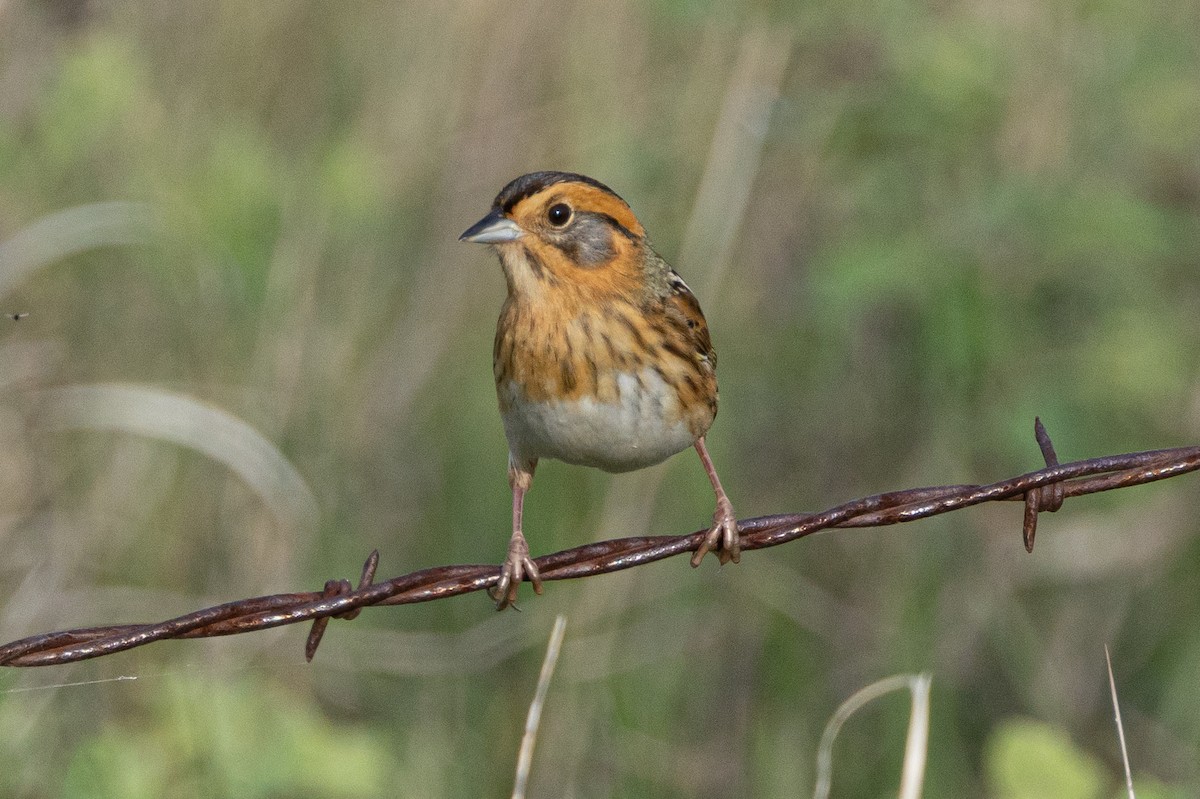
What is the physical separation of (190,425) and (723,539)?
2240 mm

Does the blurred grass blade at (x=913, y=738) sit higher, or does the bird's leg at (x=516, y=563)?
the bird's leg at (x=516, y=563)

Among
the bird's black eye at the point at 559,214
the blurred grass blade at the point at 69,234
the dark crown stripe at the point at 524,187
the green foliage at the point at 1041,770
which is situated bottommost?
the green foliage at the point at 1041,770

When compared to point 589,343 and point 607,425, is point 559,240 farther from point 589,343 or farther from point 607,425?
point 607,425

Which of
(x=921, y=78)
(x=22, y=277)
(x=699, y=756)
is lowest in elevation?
(x=699, y=756)

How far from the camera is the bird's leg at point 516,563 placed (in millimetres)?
3350

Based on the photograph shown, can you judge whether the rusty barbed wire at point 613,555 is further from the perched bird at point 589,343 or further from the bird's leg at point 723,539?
the perched bird at point 589,343

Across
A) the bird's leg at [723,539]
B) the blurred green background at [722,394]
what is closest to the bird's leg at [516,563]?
the bird's leg at [723,539]

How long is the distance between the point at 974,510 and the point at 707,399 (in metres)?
2.26

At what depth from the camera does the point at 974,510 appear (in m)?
5.97

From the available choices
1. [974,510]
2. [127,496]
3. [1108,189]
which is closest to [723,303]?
[974,510]

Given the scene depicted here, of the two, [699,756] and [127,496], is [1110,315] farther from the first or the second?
[127,496]

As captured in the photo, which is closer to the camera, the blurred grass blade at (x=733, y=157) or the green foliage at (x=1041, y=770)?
the green foliage at (x=1041, y=770)

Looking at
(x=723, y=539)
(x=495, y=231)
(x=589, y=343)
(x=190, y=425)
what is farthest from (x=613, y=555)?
(x=190, y=425)

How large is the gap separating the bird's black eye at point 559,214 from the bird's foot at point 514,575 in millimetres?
780
